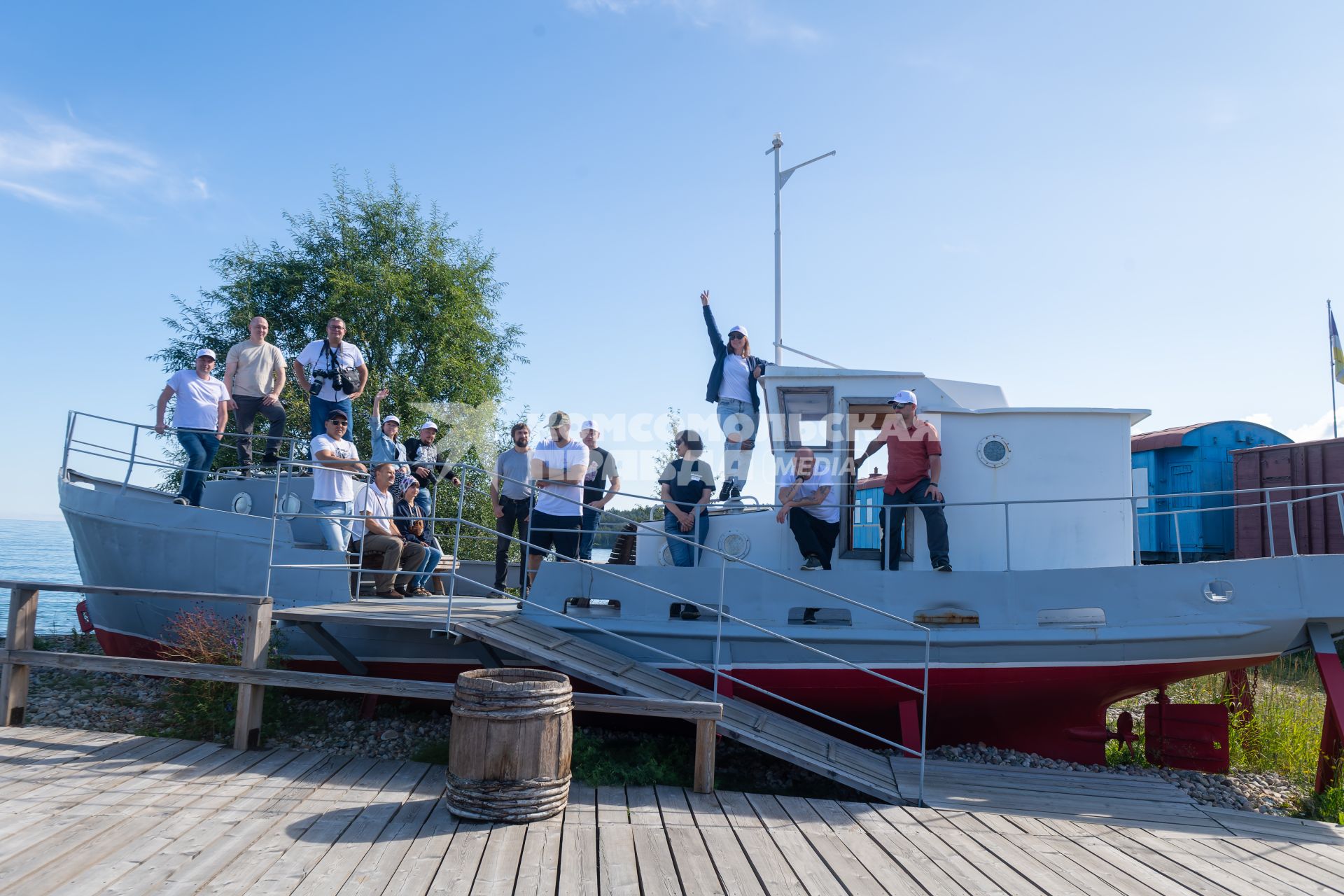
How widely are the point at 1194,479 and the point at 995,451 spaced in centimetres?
1046

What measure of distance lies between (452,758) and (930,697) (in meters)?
4.21

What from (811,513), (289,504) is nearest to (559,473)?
(811,513)

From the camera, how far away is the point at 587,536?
320 inches

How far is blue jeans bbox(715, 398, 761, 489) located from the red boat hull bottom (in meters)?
1.90

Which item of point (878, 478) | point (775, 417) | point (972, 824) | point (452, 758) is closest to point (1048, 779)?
point (972, 824)

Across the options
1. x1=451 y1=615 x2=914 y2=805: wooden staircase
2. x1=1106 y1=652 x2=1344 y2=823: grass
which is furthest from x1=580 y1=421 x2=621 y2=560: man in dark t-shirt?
x1=1106 y1=652 x2=1344 y2=823: grass

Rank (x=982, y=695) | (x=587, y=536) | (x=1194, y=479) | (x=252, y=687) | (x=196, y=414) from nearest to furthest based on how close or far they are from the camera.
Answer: (x=252, y=687) → (x=982, y=695) → (x=587, y=536) → (x=196, y=414) → (x=1194, y=479)

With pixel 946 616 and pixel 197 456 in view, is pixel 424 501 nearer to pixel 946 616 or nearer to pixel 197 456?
pixel 197 456

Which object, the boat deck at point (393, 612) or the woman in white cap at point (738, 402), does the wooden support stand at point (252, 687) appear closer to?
the boat deck at point (393, 612)

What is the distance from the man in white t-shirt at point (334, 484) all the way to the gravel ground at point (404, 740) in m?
1.67

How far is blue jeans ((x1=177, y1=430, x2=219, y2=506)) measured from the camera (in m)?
8.27

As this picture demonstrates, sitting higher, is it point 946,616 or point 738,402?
point 738,402

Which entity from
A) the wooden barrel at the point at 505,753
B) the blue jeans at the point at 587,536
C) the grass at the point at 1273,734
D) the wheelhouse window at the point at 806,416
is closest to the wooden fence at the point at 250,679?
the wooden barrel at the point at 505,753

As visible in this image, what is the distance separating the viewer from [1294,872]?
4.66 metres
